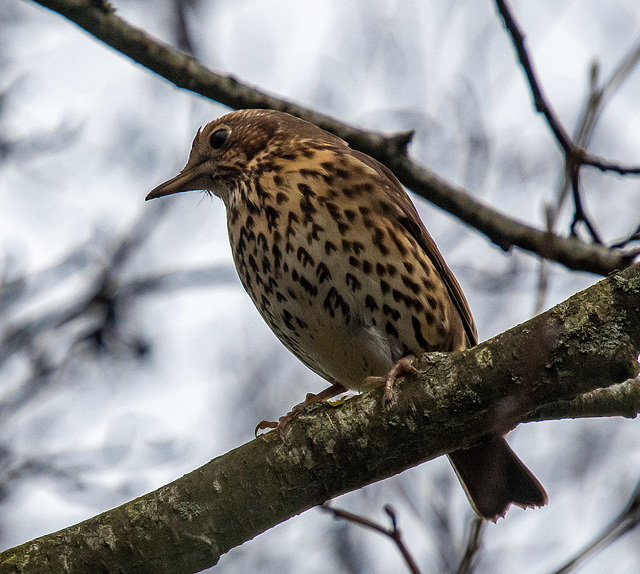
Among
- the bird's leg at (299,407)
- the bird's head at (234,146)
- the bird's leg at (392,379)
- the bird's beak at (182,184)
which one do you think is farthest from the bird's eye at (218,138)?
the bird's leg at (392,379)

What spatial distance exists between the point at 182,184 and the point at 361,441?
2.74 m

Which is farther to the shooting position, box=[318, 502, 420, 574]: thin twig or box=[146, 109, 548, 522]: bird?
box=[146, 109, 548, 522]: bird

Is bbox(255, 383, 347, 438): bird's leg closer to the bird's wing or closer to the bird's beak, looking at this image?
the bird's wing

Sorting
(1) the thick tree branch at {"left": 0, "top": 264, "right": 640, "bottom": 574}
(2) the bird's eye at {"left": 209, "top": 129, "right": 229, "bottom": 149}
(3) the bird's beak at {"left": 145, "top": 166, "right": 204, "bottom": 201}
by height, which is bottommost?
(1) the thick tree branch at {"left": 0, "top": 264, "right": 640, "bottom": 574}

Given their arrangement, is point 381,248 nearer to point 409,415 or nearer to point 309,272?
point 309,272

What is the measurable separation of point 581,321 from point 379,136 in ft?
6.76

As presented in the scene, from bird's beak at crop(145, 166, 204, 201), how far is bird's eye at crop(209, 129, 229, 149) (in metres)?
0.18

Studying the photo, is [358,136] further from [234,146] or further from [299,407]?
[299,407]

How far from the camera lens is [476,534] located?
3.08 m

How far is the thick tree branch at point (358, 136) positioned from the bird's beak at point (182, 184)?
0.95 m

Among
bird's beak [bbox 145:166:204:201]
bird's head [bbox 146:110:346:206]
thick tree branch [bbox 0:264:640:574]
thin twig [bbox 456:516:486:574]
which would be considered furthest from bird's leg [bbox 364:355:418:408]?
bird's beak [bbox 145:166:204:201]

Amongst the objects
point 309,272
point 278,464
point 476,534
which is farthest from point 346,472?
point 309,272

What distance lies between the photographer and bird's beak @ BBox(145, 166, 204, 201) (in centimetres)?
517

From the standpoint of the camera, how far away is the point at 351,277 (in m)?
4.15
